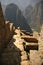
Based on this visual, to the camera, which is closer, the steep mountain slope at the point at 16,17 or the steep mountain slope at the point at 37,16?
the steep mountain slope at the point at 16,17

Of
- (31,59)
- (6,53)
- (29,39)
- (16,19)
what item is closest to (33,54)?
(31,59)

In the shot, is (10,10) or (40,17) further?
(10,10)

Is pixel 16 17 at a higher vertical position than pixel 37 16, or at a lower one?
higher

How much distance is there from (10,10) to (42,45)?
12079cm

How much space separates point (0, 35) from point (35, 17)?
118 meters

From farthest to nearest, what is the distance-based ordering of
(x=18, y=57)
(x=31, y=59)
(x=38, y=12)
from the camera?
(x=38, y=12) → (x=18, y=57) → (x=31, y=59)

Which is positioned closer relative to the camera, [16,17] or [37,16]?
[16,17]

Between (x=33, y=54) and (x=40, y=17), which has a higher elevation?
(x=33, y=54)

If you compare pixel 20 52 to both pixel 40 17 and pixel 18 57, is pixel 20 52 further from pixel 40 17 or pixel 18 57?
pixel 40 17

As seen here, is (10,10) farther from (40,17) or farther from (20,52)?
(20,52)

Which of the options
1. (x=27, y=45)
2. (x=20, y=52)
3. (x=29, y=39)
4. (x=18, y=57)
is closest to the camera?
(x=18, y=57)

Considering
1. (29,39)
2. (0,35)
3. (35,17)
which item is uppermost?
(0,35)

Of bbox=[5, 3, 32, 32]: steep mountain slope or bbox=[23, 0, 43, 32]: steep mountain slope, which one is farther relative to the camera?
bbox=[23, 0, 43, 32]: steep mountain slope

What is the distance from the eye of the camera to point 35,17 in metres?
129
